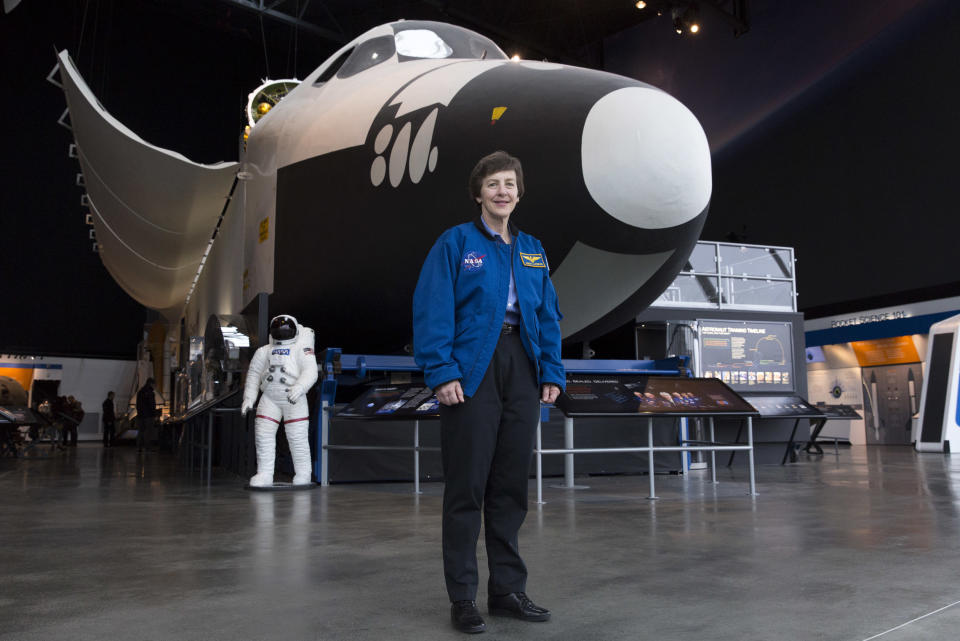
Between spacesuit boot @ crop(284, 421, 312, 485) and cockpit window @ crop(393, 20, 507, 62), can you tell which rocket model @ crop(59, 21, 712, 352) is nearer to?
cockpit window @ crop(393, 20, 507, 62)

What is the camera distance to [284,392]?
6352 millimetres

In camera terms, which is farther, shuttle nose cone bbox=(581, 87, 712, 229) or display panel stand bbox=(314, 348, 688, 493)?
display panel stand bbox=(314, 348, 688, 493)

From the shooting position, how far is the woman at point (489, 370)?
223 centimetres

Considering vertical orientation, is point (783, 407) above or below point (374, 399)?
below

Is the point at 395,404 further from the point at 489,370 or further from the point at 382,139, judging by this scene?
the point at 489,370

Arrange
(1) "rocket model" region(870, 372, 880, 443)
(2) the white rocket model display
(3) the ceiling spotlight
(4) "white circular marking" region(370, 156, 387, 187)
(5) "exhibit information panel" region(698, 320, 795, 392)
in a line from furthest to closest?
(1) "rocket model" region(870, 372, 880, 443), (3) the ceiling spotlight, (2) the white rocket model display, (5) "exhibit information panel" region(698, 320, 795, 392), (4) "white circular marking" region(370, 156, 387, 187)

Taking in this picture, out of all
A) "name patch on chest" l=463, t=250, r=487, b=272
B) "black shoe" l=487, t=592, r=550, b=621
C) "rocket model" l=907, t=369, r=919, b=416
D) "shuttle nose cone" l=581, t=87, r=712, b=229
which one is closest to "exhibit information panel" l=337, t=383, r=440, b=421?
"shuttle nose cone" l=581, t=87, r=712, b=229

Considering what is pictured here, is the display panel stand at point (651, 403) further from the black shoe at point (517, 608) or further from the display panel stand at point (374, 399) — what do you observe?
the black shoe at point (517, 608)

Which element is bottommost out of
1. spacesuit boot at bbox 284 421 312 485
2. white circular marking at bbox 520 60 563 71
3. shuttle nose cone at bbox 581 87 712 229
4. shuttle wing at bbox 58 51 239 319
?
spacesuit boot at bbox 284 421 312 485

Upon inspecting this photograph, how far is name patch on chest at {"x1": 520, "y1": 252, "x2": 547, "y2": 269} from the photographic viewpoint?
8.09 feet

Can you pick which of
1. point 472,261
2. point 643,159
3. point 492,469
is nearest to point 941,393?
point 643,159

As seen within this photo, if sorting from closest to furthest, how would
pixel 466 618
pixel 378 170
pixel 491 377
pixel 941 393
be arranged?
1. pixel 466 618
2. pixel 491 377
3. pixel 378 170
4. pixel 941 393

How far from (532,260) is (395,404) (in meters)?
3.56

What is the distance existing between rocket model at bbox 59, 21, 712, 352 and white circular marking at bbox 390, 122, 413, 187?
11mm
